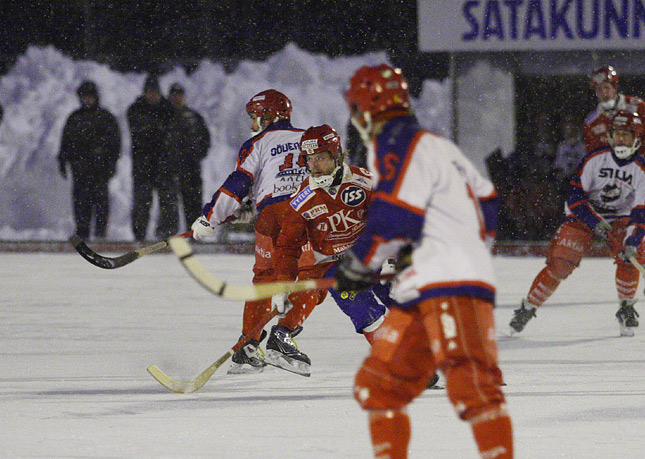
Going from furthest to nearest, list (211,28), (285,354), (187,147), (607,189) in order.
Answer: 1. (211,28)
2. (187,147)
3. (607,189)
4. (285,354)

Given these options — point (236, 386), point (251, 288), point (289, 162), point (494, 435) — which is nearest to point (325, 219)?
point (289, 162)

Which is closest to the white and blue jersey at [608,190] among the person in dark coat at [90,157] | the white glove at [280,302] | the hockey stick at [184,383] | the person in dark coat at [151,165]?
the white glove at [280,302]

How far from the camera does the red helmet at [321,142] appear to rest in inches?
190

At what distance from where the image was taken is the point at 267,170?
536 cm

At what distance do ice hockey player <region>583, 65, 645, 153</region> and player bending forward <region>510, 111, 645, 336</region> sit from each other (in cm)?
68

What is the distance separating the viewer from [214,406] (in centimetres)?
450

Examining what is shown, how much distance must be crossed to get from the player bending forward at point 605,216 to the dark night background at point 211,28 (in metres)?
5.32

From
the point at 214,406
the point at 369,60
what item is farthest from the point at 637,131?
the point at 369,60

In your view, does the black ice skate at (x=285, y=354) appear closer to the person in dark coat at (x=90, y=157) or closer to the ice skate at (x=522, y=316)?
the ice skate at (x=522, y=316)

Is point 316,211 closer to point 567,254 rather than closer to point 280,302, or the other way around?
point 280,302

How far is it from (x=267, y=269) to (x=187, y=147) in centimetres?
586

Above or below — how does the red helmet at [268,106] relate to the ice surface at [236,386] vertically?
above

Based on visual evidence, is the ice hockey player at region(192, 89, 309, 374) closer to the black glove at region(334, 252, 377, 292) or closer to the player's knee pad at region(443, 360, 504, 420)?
the black glove at region(334, 252, 377, 292)

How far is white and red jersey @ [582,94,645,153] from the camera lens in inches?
277
